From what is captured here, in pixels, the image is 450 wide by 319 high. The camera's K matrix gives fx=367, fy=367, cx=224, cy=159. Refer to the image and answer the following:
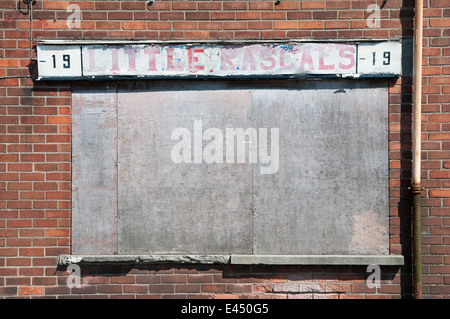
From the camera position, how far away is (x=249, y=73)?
3793 millimetres

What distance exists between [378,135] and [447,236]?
48.7 inches

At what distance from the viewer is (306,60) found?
378cm

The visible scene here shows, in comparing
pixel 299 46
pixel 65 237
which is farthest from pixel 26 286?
pixel 299 46

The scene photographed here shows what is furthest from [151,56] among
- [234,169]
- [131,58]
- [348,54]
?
[348,54]

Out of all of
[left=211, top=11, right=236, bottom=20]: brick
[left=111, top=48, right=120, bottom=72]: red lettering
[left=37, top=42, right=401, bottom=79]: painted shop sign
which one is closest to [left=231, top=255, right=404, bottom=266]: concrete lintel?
[left=37, top=42, right=401, bottom=79]: painted shop sign

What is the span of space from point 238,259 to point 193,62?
2078 mm

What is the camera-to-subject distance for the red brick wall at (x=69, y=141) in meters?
3.77

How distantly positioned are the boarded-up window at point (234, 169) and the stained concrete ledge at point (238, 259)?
0.26ft

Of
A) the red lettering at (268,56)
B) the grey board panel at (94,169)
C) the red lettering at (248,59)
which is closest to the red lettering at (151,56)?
the grey board panel at (94,169)

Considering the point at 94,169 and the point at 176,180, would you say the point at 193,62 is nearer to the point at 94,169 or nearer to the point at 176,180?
the point at 176,180

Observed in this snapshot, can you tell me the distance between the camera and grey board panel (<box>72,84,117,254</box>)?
3.82 m

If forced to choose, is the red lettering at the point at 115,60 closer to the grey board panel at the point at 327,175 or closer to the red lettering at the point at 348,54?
the grey board panel at the point at 327,175

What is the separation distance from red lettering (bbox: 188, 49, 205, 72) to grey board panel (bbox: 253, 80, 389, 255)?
2.61ft

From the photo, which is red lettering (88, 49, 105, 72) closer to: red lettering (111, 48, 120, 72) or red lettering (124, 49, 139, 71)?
red lettering (111, 48, 120, 72)
